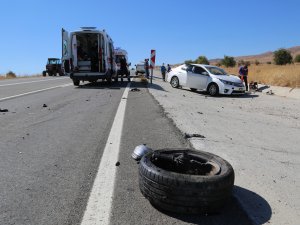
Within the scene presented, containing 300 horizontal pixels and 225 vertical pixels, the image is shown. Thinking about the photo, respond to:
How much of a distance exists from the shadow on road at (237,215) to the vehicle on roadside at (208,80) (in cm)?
1597

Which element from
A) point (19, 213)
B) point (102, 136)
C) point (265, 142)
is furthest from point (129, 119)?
point (19, 213)

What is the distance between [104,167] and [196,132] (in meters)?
2.88

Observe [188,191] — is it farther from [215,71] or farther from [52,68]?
[52,68]

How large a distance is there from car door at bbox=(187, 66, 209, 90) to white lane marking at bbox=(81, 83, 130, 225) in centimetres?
1449

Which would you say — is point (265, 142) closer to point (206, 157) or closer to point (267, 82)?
point (206, 157)

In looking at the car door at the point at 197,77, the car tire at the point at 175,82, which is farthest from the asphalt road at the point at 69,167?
the car tire at the point at 175,82

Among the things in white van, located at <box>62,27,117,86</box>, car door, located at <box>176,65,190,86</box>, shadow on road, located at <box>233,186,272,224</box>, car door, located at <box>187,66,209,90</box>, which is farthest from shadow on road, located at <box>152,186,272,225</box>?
car door, located at <box>176,65,190,86</box>

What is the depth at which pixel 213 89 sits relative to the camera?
2012 cm

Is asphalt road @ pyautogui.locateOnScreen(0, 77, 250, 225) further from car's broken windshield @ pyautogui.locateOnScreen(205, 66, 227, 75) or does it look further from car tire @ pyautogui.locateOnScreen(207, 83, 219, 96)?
car's broken windshield @ pyautogui.locateOnScreen(205, 66, 227, 75)

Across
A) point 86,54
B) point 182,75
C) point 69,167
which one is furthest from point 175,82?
point 69,167

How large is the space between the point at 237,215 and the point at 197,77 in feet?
58.3

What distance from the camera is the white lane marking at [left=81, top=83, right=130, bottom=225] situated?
3549 mm

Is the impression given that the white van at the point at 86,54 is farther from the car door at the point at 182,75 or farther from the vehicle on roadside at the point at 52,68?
the vehicle on roadside at the point at 52,68

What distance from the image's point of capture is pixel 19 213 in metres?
3.62
